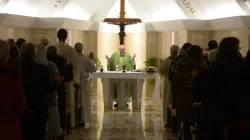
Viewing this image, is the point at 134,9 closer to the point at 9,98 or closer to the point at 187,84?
the point at 187,84

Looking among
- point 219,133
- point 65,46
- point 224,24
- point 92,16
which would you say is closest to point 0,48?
point 219,133

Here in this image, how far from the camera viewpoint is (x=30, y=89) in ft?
18.7

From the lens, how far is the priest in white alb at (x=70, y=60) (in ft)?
28.9

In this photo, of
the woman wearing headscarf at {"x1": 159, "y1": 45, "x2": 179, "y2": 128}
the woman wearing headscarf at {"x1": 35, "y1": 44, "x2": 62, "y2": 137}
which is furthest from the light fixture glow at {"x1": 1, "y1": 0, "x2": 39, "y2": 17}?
the woman wearing headscarf at {"x1": 35, "y1": 44, "x2": 62, "y2": 137}

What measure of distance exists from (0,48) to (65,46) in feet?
14.9

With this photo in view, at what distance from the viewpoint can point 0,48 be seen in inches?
171

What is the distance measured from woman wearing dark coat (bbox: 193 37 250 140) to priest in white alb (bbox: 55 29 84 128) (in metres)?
4.04

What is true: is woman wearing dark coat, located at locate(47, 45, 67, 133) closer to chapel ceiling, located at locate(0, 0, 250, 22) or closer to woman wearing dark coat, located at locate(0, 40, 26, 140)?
woman wearing dark coat, located at locate(0, 40, 26, 140)

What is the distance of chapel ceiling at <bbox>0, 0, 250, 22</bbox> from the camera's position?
14387mm

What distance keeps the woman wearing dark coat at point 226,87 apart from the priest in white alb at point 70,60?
159 inches

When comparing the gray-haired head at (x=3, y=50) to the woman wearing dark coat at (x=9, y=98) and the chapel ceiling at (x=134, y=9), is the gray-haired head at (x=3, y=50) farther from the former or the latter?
the chapel ceiling at (x=134, y=9)

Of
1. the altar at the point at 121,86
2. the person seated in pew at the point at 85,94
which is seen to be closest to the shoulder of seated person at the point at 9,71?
the person seated in pew at the point at 85,94

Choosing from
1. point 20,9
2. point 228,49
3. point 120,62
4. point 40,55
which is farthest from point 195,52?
point 20,9

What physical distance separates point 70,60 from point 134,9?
9.21 metres
